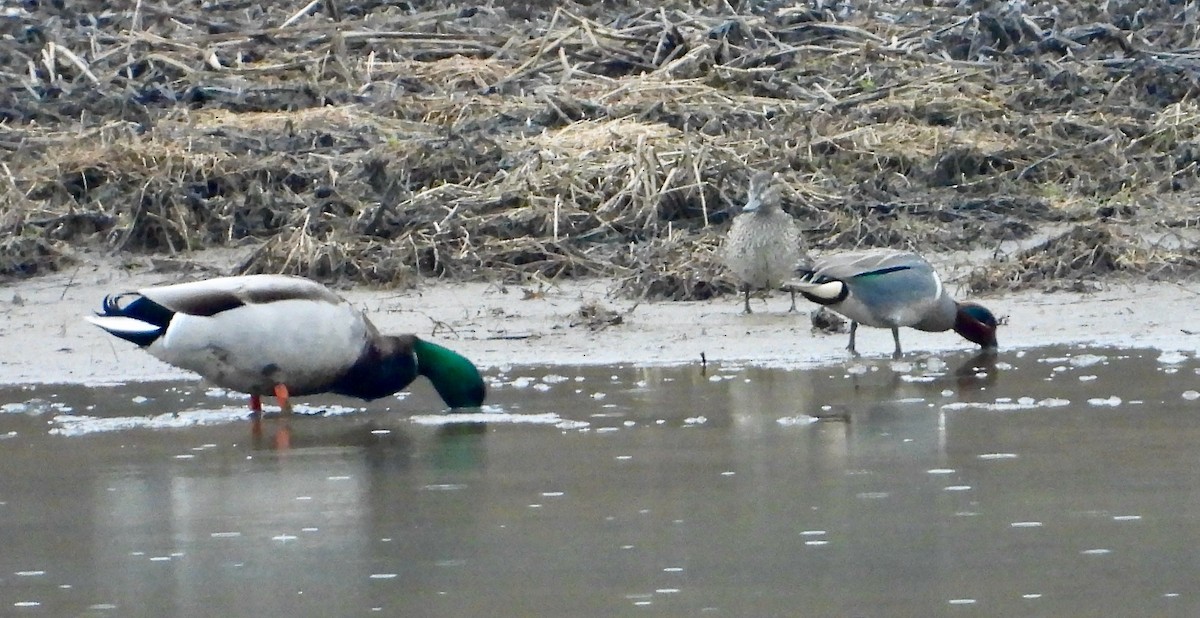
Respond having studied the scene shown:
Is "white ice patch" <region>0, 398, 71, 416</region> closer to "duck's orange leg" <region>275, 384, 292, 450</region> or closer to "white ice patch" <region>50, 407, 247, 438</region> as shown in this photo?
"white ice patch" <region>50, 407, 247, 438</region>

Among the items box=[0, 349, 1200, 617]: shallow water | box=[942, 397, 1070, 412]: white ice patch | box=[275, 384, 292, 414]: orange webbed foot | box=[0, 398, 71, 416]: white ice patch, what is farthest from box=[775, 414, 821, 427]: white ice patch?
box=[0, 398, 71, 416]: white ice patch

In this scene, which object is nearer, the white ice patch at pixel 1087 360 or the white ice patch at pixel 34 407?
the white ice patch at pixel 34 407

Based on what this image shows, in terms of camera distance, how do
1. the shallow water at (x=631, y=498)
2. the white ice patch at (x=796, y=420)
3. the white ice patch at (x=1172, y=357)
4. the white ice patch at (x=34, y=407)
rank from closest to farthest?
the shallow water at (x=631, y=498) < the white ice patch at (x=796, y=420) < the white ice patch at (x=34, y=407) < the white ice patch at (x=1172, y=357)

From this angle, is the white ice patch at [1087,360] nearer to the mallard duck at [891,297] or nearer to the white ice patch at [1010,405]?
the mallard duck at [891,297]

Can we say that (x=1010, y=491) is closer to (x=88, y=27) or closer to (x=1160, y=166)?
(x=1160, y=166)

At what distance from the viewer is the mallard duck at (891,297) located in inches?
345

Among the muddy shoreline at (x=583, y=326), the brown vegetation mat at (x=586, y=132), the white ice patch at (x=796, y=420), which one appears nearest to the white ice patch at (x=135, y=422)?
the muddy shoreline at (x=583, y=326)

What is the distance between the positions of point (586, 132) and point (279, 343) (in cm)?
504

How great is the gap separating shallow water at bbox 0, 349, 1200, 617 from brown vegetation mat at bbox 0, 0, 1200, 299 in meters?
2.69

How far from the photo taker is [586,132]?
1223cm

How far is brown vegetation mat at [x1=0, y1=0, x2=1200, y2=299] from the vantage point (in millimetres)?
10945

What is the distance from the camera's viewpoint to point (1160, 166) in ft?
40.0

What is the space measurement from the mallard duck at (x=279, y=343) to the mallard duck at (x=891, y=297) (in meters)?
1.93

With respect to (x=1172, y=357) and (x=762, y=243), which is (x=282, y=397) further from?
(x=1172, y=357)
